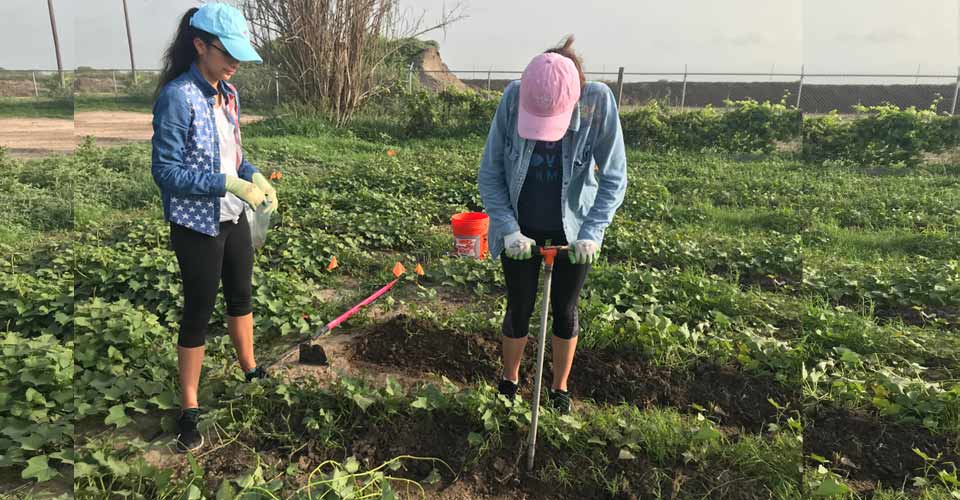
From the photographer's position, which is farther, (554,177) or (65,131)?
(65,131)

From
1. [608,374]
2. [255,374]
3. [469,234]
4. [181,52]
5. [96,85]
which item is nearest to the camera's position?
[181,52]

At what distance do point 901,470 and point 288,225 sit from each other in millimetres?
4938

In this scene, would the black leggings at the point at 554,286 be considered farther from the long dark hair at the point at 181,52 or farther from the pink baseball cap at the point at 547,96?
the long dark hair at the point at 181,52

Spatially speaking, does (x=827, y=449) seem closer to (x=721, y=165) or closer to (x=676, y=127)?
(x=721, y=165)

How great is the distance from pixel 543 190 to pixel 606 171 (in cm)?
28

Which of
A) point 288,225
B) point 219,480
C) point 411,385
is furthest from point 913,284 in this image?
point 288,225

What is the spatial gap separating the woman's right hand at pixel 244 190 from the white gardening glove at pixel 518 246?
1.02 meters

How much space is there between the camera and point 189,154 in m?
2.18

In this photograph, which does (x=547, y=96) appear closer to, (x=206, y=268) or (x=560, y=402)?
(x=560, y=402)

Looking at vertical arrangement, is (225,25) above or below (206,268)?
above

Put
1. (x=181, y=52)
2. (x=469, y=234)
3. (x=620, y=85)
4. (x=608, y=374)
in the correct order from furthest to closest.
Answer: (x=620, y=85) < (x=469, y=234) < (x=608, y=374) < (x=181, y=52)

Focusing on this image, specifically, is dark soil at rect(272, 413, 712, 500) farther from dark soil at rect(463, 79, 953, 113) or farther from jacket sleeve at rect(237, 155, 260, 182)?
dark soil at rect(463, 79, 953, 113)

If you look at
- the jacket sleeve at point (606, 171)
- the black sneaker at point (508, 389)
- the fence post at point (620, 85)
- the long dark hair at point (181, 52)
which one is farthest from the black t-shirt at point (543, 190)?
the fence post at point (620, 85)

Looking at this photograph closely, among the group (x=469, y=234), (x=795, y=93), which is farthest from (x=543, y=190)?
(x=795, y=93)
